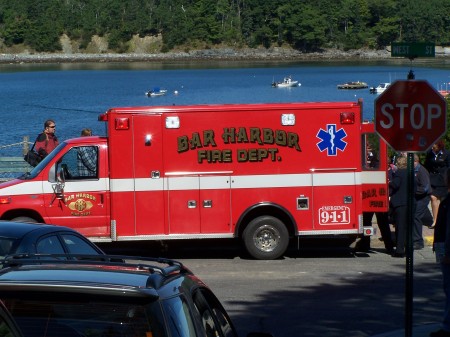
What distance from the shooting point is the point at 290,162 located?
15.5 meters

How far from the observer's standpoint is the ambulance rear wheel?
613 inches

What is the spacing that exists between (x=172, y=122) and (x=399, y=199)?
150 inches

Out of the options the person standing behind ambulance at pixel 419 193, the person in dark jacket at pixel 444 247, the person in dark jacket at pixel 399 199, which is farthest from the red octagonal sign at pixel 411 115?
the person standing behind ambulance at pixel 419 193

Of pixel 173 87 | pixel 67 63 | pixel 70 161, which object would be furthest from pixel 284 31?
pixel 70 161

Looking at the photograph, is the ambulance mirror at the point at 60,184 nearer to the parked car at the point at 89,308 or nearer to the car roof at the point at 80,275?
the car roof at the point at 80,275

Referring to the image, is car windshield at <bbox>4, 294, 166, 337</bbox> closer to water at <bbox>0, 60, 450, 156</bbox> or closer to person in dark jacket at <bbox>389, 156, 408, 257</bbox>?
person in dark jacket at <bbox>389, 156, 408, 257</bbox>

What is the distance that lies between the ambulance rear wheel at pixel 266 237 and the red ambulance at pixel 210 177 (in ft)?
0.05

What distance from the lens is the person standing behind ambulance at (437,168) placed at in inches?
699

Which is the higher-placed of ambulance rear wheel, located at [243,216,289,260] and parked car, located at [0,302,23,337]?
parked car, located at [0,302,23,337]

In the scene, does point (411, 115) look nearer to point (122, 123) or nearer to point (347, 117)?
point (347, 117)

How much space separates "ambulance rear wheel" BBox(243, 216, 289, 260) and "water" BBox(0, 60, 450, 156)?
20.5m

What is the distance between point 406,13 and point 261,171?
16965 centimetres

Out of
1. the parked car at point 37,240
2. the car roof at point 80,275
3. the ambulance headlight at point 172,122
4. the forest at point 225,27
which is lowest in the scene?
the parked car at point 37,240

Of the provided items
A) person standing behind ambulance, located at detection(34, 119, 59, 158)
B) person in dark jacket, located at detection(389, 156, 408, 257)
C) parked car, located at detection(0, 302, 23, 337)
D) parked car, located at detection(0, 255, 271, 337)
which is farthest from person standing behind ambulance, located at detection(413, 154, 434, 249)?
parked car, located at detection(0, 302, 23, 337)
